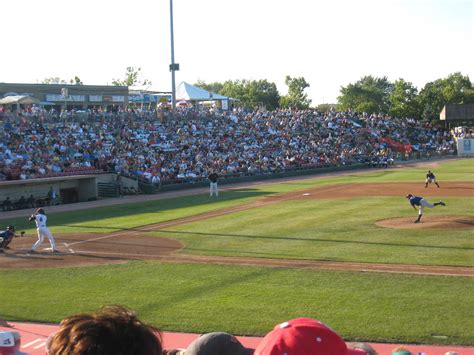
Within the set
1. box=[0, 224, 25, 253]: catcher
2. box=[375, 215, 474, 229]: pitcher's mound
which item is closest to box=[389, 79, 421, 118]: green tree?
box=[375, 215, 474, 229]: pitcher's mound

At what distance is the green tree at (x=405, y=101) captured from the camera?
296ft

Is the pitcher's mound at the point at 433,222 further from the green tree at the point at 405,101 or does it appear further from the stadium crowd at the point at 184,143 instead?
the green tree at the point at 405,101

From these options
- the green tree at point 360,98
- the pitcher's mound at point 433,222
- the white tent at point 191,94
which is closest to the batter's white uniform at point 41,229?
the pitcher's mound at point 433,222

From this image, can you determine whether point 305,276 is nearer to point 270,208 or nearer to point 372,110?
point 270,208

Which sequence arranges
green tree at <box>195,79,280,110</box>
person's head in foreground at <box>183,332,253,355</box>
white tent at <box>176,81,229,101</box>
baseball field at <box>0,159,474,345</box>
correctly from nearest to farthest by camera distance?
person's head in foreground at <box>183,332,253,355</box>, baseball field at <box>0,159,474,345</box>, white tent at <box>176,81,229,101</box>, green tree at <box>195,79,280,110</box>

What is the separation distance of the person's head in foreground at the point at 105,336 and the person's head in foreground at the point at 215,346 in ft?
5.73

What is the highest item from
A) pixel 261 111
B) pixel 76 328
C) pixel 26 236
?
pixel 261 111

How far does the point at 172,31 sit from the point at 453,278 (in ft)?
126

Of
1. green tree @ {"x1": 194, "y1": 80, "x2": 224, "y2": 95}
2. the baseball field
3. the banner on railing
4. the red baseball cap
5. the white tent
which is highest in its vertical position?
green tree @ {"x1": 194, "y1": 80, "x2": 224, "y2": 95}

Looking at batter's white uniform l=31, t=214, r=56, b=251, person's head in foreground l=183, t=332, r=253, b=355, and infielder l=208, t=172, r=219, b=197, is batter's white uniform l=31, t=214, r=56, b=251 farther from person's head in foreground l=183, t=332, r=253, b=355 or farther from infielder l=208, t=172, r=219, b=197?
person's head in foreground l=183, t=332, r=253, b=355

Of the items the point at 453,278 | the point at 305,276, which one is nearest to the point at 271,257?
the point at 305,276

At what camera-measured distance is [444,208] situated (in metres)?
24.7

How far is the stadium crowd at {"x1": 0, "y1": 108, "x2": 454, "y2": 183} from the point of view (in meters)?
38.0

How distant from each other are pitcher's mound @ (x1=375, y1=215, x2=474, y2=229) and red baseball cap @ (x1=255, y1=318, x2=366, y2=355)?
18.3 m
